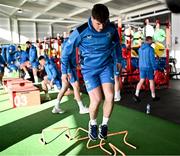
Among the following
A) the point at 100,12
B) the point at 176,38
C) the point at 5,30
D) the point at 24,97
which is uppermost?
the point at 5,30

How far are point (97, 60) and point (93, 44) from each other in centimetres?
19

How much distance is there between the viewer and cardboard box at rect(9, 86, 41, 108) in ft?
20.5

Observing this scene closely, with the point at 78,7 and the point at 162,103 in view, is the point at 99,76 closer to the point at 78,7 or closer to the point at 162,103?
the point at 162,103

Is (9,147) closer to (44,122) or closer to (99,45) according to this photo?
(44,122)

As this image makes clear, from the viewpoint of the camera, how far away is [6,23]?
942 inches

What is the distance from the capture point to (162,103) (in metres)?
6.03

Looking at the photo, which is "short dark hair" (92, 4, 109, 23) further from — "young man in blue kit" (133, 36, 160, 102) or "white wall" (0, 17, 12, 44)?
"white wall" (0, 17, 12, 44)

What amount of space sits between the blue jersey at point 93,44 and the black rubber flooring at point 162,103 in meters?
2.17

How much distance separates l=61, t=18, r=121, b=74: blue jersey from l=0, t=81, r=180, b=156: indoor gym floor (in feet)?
3.59

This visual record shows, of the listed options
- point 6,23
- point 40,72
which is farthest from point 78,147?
point 6,23

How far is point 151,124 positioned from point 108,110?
1.66 m

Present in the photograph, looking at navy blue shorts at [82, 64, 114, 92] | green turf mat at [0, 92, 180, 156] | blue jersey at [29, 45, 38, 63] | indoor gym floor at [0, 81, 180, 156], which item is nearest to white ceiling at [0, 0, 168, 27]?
blue jersey at [29, 45, 38, 63]

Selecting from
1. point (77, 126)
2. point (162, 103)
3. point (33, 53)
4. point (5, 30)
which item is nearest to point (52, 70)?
point (77, 126)

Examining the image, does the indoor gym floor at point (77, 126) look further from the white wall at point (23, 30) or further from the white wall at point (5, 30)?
the white wall at point (23, 30)
